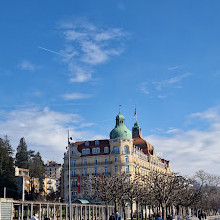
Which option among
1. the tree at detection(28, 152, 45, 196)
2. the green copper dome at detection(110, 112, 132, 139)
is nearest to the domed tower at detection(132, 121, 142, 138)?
the green copper dome at detection(110, 112, 132, 139)

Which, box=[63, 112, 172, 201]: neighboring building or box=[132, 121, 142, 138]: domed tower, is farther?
box=[132, 121, 142, 138]: domed tower

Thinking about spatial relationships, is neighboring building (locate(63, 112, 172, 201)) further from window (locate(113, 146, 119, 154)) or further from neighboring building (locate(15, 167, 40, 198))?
neighboring building (locate(15, 167, 40, 198))

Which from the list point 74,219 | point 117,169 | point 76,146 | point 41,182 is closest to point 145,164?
point 117,169

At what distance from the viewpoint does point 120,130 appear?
102 meters

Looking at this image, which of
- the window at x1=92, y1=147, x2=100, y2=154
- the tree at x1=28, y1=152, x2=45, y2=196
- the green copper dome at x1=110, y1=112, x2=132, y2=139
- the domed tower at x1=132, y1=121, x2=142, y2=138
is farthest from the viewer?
the tree at x1=28, y1=152, x2=45, y2=196

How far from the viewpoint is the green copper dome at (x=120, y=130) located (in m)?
102

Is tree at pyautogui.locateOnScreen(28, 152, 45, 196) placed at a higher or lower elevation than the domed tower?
lower

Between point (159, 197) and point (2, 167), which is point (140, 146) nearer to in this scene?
point (2, 167)

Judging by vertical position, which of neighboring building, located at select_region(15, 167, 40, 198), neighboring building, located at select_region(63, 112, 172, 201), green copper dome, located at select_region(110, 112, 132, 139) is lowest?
neighboring building, located at select_region(15, 167, 40, 198)

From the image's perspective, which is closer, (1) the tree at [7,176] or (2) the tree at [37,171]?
(1) the tree at [7,176]

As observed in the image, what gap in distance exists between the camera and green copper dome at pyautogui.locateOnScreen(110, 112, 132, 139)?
10169cm

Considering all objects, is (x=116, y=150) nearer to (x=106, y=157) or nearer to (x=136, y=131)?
(x=106, y=157)

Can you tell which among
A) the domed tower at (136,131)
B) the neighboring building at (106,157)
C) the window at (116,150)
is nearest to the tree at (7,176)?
the neighboring building at (106,157)

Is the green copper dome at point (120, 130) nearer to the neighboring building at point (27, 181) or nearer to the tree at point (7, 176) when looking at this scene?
the tree at point (7, 176)
